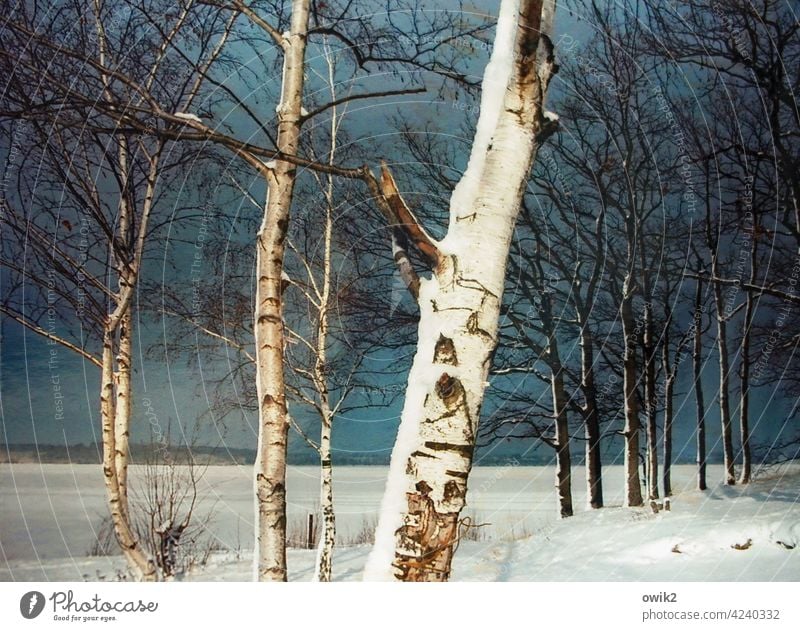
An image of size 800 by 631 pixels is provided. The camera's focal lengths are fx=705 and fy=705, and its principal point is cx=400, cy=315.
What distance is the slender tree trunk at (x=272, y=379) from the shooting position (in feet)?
8.27

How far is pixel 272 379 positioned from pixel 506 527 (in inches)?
41.9

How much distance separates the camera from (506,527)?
8.92ft

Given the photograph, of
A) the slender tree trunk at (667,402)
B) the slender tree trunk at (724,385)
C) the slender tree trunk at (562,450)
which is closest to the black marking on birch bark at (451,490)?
the slender tree trunk at (562,450)

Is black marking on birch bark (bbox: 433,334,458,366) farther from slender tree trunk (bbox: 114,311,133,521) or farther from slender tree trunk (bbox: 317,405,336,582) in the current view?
slender tree trunk (bbox: 114,311,133,521)

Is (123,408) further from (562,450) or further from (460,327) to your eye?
(562,450)

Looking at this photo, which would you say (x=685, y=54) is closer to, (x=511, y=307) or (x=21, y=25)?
(x=511, y=307)

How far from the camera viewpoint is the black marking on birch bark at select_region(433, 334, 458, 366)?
2031 mm

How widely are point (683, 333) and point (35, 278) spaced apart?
2593mm

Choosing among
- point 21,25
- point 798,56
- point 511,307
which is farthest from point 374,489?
point 798,56

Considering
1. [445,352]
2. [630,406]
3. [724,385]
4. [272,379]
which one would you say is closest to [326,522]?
[272,379]

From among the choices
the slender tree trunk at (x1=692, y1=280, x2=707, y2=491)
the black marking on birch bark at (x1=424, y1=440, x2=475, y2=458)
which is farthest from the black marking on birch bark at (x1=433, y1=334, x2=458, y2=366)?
the slender tree trunk at (x1=692, y1=280, x2=707, y2=491)

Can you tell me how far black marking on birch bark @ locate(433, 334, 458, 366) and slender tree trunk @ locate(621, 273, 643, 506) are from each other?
1119 mm

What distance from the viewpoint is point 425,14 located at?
285cm
